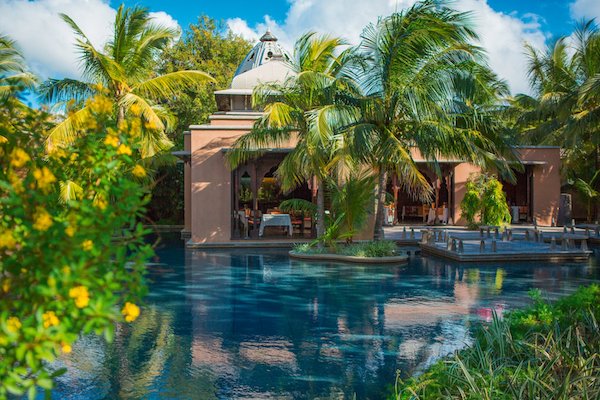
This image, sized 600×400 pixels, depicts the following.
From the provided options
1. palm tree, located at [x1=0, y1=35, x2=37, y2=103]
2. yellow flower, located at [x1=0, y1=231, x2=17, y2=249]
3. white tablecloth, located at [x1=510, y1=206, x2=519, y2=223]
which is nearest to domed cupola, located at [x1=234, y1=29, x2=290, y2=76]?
palm tree, located at [x1=0, y1=35, x2=37, y2=103]

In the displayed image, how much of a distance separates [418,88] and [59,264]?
12419mm

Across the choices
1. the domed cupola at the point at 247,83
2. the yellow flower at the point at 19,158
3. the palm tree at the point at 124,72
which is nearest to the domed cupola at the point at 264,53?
the domed cupola at the point at 247,83

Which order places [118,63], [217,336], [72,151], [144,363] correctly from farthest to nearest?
[118,63] < [217,336] < [144,363] < [72,151]

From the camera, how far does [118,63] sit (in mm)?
16750

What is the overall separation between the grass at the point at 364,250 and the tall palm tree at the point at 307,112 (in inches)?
45.9

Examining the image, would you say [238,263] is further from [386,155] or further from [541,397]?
[541,397]

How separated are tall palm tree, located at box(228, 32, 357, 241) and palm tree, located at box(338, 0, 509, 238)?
737 millimetres

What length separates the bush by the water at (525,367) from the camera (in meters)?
4.13

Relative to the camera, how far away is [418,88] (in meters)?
13.7

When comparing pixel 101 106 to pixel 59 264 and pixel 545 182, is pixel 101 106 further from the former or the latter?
pixel 545 182

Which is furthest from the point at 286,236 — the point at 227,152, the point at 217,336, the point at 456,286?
the point at 217,336

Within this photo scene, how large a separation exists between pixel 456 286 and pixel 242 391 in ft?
22.1

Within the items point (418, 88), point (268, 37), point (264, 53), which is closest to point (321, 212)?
point (418, 88)

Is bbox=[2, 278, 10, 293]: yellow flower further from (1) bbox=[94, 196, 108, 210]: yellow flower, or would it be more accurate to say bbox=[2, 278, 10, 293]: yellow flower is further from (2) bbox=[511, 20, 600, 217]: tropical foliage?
(2) bbox=[511, 20, 600, 217]: tropical foliage
